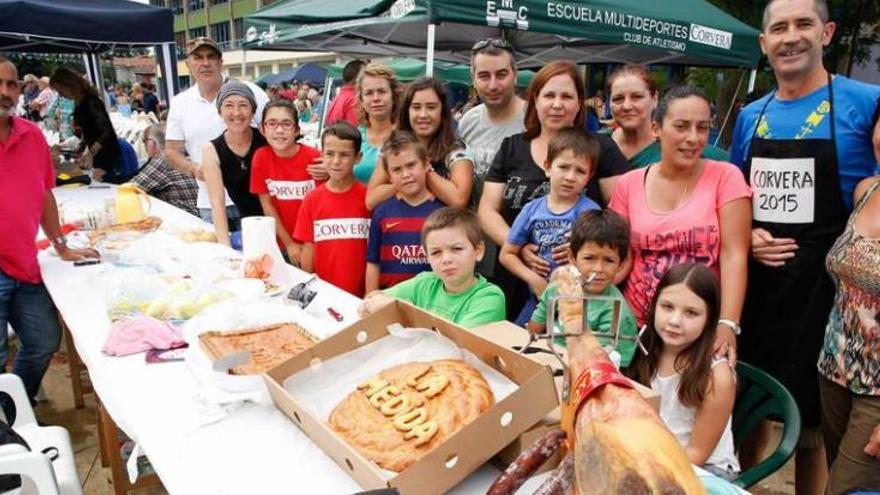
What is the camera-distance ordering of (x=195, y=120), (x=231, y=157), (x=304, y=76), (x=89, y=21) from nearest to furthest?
(x=231, y=157), (x=195, y=120), (x=89, y=21), (x=304, y=76)

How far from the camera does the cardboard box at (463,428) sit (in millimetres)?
1097

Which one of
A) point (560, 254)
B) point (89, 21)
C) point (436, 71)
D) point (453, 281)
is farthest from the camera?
point (436, 71)

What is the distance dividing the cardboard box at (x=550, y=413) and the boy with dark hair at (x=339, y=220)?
1.25m

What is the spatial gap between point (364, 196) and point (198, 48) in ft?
7.23

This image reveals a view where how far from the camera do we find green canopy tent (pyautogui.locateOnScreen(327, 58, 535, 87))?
13.0m

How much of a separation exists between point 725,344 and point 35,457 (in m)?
2.06

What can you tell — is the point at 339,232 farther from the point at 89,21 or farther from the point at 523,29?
the point at 89,21

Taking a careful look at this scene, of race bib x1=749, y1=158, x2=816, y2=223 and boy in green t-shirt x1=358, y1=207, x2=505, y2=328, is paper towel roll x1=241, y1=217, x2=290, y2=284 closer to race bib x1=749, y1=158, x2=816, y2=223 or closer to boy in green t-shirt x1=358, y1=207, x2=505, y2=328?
boy in green t-shirt x1=358, y1=207, x2=505, y2=328

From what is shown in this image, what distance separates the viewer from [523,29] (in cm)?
446

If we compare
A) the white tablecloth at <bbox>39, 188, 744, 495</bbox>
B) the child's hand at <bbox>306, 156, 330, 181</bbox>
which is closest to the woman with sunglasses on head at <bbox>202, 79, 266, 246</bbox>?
the child's hand at <bbox>306, 156, 330, 181</bbox>

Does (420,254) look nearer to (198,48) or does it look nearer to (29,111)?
(198,48)

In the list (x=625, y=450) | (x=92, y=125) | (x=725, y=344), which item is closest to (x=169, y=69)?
(x=92, y=125)

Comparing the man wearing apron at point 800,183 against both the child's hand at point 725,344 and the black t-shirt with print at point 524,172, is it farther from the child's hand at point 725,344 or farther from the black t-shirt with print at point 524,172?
the black t-shirt with print at point 524,172

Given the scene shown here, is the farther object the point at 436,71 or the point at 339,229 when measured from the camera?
the point at 436,71
